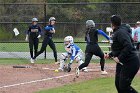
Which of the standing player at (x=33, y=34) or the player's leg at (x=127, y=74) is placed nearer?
the player's leg at (x=127, y=74)

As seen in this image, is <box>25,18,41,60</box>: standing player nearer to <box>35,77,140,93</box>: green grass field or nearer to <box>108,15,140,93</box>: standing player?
<box>35,77,140,93</box>: green grass field

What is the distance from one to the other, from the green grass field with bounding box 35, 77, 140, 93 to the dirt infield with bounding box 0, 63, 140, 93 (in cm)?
52

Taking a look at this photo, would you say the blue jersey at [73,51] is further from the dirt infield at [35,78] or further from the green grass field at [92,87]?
the green grass field at [92,87]

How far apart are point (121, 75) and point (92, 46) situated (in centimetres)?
546

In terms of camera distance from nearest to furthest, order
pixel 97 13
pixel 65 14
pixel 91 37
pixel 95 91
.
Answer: pixel 95 91 → pixel 91 37 → pixel 97 13 → pixel 65 14

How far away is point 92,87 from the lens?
39.8 ft

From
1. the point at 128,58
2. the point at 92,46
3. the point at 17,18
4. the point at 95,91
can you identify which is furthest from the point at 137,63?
the point at 17,18

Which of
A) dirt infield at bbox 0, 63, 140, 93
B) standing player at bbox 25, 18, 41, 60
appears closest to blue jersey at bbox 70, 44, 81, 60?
dirt infield at bbox 0, 63, 140, 93

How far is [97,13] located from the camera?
999 inches

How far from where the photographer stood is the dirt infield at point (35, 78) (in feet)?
40.5

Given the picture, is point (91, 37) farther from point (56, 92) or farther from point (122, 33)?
point (122, 33)

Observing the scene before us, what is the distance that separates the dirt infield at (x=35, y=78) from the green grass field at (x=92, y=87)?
20.6 inches

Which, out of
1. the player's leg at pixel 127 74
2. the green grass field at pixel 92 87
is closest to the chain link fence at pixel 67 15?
the green grass field at pixel 92 87

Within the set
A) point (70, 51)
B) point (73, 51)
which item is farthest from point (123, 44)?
point (70, 51)
